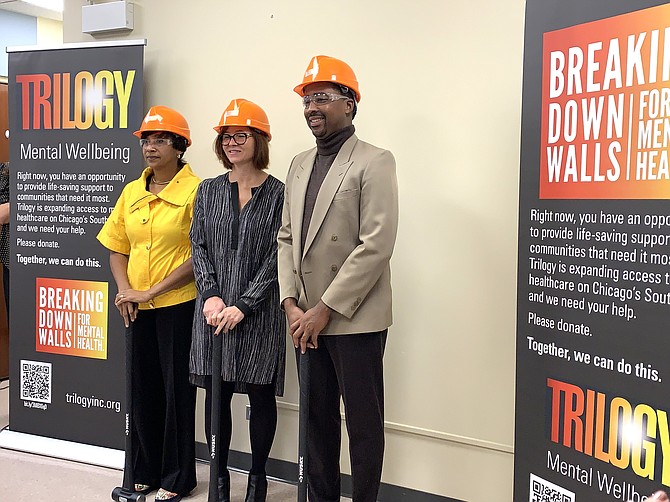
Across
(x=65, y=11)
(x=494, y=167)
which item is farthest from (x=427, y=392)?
(x=65, y=11)

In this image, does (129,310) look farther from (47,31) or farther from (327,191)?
(47,31)

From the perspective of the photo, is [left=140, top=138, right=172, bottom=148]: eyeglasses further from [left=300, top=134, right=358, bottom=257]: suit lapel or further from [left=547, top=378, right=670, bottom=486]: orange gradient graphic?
[left=547, top=378, right=670, bottom=486]: orange gradient graphic

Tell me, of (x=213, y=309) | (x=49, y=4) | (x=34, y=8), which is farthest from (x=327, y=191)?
(x=34, y=8)

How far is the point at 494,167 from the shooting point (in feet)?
9.00

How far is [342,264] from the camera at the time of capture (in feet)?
8.19

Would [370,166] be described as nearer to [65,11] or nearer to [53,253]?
[53,253]

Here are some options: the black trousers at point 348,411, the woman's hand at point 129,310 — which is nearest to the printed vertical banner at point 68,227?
the woman's hand at point 129,310

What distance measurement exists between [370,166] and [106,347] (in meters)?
1.76

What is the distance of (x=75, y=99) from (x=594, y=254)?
260 centimetres

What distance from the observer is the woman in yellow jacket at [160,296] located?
2922 mm

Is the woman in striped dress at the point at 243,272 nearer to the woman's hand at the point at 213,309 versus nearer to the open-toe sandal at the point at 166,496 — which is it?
the woman's hand at the point at 213,309

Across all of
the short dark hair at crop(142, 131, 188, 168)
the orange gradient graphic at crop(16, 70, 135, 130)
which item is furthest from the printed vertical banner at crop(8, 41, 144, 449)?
the short dark hair at crop(142, 131, 188, 168)

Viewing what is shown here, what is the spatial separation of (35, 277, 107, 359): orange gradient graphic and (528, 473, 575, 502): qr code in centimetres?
216

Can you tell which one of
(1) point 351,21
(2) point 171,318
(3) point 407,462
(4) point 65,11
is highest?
(4) point 65,11
